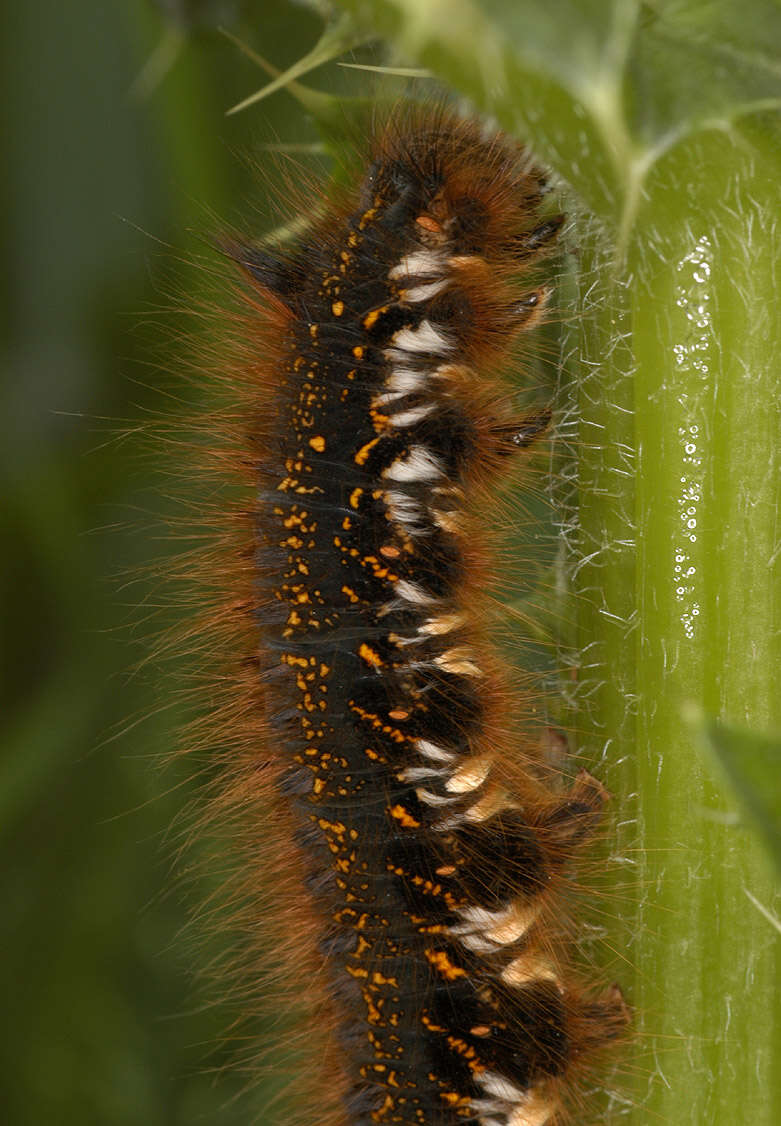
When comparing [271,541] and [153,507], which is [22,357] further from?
[271,541]

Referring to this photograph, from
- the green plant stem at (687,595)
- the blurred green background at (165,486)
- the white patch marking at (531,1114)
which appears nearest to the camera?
the blurred green background at (165,486)

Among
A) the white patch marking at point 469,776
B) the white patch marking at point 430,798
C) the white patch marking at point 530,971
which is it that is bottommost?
the white patch marking at point 530,971

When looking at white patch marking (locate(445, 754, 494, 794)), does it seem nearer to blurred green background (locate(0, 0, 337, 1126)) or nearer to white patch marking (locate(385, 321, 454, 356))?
white patch marking (locate(385, 321, 454, 356))

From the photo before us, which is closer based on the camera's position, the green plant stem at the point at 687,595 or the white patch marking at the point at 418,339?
the green plant stem at the point at 687,595

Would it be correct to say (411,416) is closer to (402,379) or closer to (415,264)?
(402,379)

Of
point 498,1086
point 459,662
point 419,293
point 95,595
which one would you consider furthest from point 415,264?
point 95,595

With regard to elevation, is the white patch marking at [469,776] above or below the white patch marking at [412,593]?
below

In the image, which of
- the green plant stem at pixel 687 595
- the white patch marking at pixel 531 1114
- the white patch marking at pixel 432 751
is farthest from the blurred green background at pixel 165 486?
the white patch marking at pixel 432 751

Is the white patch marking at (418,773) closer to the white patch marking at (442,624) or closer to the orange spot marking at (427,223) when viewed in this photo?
the white patch marking at (442,624)
